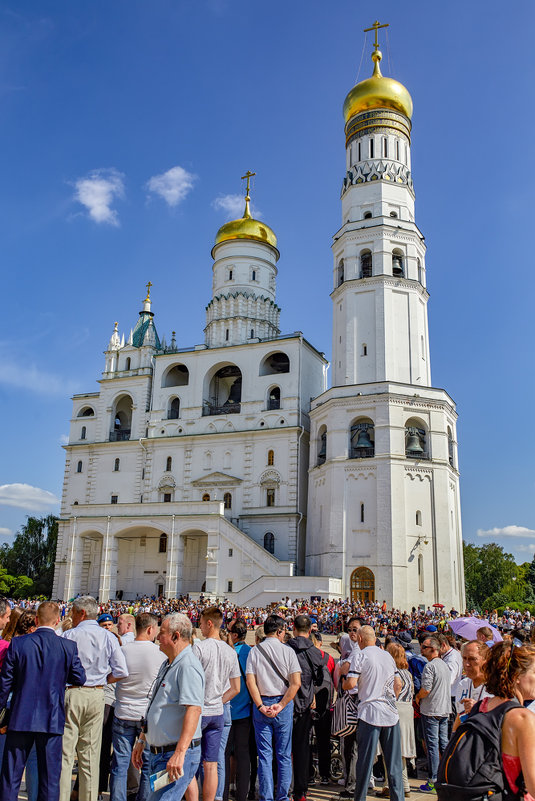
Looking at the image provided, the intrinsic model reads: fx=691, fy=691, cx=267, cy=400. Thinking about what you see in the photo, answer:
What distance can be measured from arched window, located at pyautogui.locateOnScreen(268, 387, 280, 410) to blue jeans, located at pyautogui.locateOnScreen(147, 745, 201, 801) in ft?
119

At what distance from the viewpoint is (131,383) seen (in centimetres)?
4703

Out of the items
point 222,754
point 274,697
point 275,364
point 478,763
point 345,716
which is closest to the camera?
point 478,763

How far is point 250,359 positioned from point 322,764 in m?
35.1

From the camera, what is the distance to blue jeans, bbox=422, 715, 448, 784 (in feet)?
27.3

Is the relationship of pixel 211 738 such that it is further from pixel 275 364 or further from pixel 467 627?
pixel 275 364

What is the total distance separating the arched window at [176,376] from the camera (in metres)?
46.4

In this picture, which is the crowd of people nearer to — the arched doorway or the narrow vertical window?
the arched doorway

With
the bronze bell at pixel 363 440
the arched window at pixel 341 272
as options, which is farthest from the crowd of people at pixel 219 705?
the arched window at pixel 341 272

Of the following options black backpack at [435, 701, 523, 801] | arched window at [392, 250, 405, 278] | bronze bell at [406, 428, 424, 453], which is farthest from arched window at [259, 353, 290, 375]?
black backpack at [435, 701, 523, 801]

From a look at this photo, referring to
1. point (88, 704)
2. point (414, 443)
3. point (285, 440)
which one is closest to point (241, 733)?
point (88, 704)

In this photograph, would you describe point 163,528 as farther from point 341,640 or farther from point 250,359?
point 341,640

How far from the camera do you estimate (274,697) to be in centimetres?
696

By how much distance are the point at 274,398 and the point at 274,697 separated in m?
35.5

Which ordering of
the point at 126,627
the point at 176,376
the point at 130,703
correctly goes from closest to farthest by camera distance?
the point at 130,703 < the point at 126,627 < the point at 176,376
